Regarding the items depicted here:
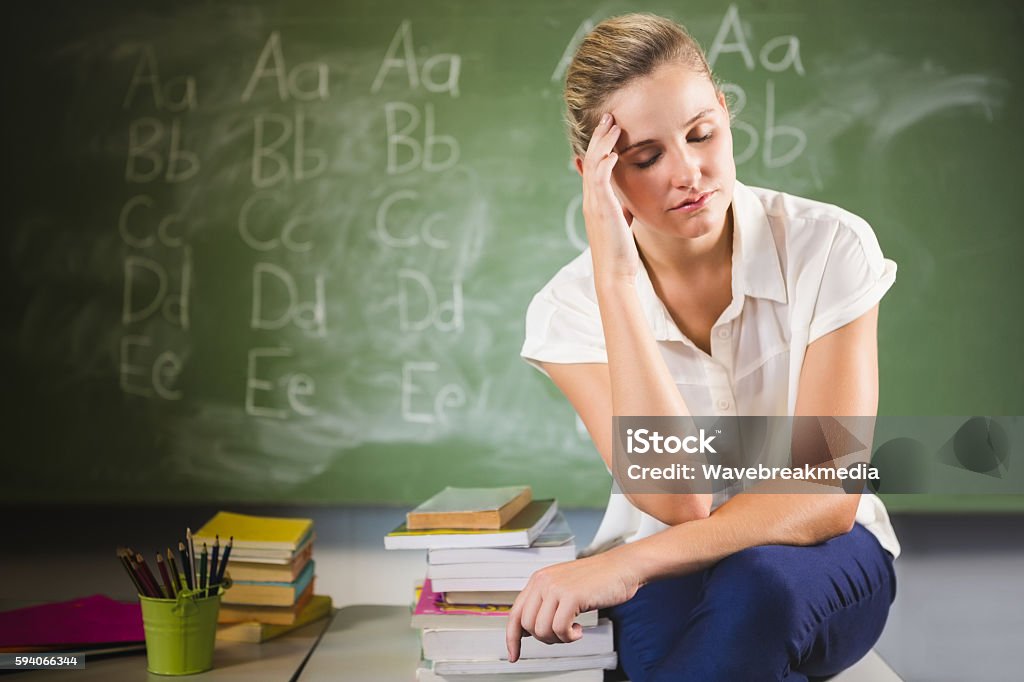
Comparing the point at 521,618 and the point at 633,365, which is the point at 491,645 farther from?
the point at 633,365

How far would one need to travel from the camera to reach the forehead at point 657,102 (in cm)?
122

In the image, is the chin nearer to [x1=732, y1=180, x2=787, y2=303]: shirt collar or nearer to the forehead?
[x1=732, y1=180, x2=787, y2=303]: shirt collar

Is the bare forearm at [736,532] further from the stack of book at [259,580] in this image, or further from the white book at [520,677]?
the stack of book at [259,580]

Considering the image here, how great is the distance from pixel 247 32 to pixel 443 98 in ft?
1.81

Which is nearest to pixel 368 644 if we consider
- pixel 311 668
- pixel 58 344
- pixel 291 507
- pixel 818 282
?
pixel 311 668

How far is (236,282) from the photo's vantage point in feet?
8.62

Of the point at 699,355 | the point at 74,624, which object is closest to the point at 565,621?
the point at 699,355

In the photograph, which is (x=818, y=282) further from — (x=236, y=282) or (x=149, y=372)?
(x=149, y=372)

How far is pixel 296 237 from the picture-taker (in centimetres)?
263

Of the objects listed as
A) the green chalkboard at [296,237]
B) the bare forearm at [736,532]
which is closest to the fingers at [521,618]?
the bare forearm at [736,532]

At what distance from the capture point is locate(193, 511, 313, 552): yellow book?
1551mm

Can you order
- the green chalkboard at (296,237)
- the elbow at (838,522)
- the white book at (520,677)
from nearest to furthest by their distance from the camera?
the elbow at (838,522) < the white book at (520,677) < the green chalkboard at (296,237)

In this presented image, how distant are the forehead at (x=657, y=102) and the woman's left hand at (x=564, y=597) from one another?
0.53 metres

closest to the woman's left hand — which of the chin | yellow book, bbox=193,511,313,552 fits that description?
the chin
